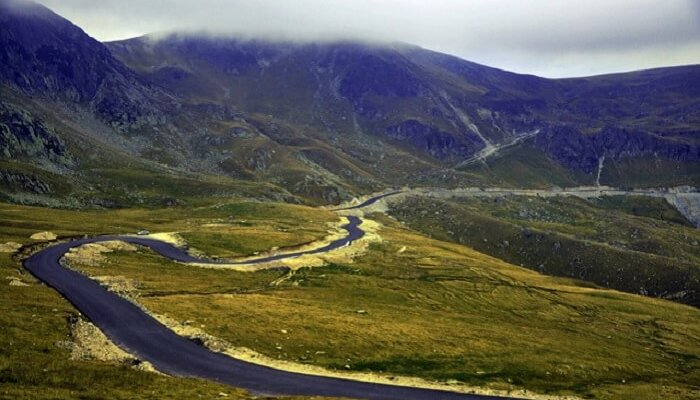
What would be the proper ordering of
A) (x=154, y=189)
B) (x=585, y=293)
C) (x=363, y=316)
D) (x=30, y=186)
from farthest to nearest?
1. (x=154, y=189)
2. (x=30, y=186)
3. (x=585, y=293)
4. (x=363, y=316)

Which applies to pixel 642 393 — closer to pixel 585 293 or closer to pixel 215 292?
pixel 215 292

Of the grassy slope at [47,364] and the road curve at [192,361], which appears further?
the road curve at [192,361]

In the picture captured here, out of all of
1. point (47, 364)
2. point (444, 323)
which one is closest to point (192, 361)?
point (47, 364)

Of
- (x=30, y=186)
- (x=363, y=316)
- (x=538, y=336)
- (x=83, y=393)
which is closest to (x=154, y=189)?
(x=30, y=186)

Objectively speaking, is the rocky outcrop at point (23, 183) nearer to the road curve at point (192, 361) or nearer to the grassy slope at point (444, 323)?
the grassy slope at point (444, 323)

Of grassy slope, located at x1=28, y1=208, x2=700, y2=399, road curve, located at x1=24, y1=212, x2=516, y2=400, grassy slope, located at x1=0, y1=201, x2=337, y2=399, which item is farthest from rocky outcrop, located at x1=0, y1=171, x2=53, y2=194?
road curve, located at x1=24, y1=212, x2=516, y2=400

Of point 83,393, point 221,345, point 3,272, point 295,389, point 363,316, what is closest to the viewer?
point 83,393

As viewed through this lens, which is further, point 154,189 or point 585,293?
point 154,189

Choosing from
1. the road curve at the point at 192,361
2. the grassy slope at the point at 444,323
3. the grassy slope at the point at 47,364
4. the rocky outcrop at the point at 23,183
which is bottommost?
the grassy slope at the point at 444,323

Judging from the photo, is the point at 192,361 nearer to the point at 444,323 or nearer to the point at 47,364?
the point at 47,364

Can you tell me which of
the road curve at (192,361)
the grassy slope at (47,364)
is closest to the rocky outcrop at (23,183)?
the grassy slope at (47,364)
